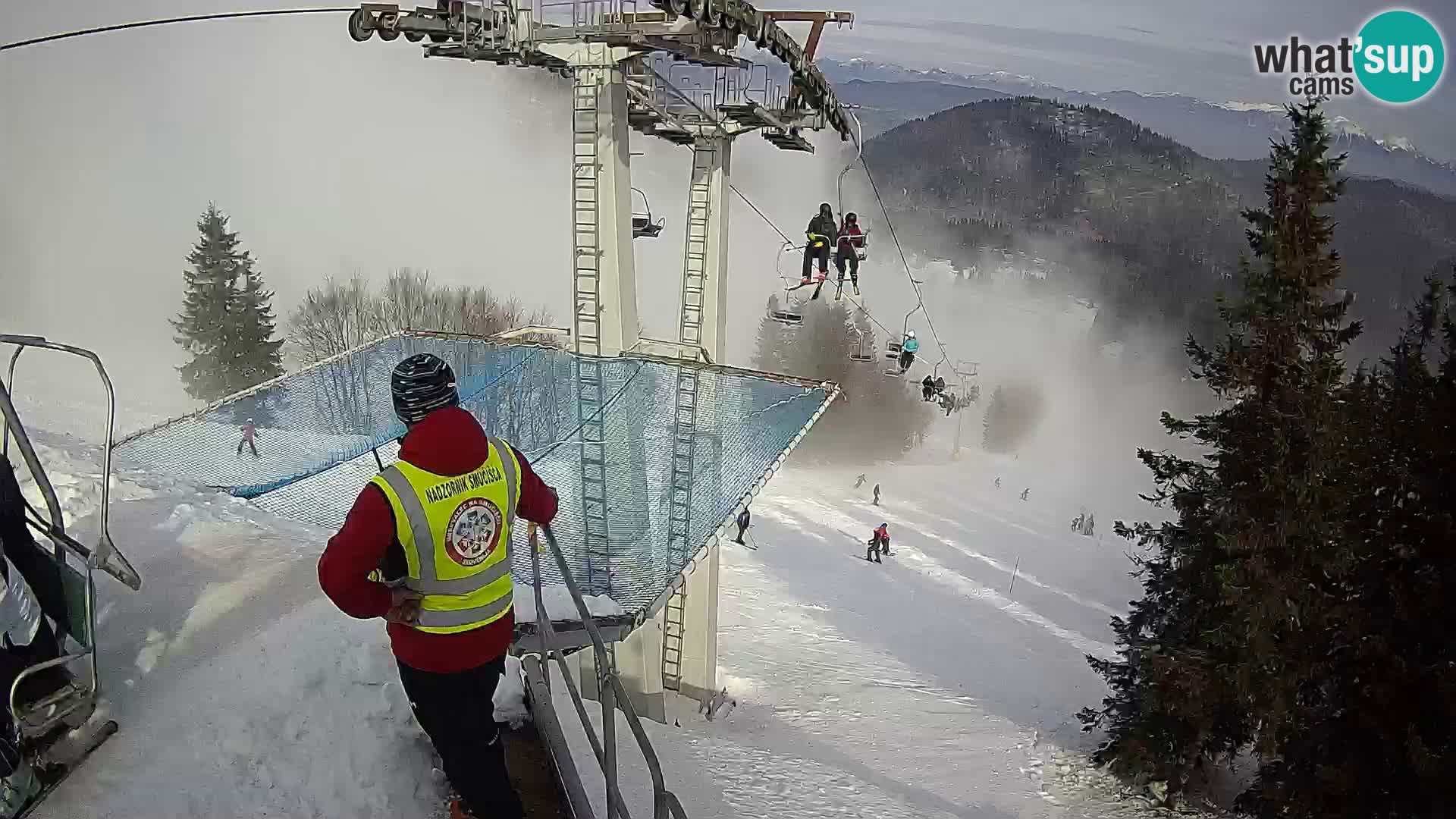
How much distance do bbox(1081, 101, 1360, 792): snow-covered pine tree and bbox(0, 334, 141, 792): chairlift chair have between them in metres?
11.8

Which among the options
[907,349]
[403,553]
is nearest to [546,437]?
[403,553]

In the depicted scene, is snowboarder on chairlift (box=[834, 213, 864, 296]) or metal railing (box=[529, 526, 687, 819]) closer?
metal railing (box=[529, 526, 687, 819])

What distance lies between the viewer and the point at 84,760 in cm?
381

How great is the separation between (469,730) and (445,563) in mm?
823

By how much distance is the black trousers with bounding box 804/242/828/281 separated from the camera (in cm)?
1273

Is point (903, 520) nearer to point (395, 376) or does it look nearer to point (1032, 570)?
point (1032, 570)

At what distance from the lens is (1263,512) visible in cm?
1110

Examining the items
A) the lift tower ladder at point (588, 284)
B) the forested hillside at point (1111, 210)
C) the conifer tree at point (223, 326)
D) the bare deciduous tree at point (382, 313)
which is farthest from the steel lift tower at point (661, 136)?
the forested hillside at point (1111, 210)

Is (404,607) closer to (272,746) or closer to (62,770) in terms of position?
(272,746)

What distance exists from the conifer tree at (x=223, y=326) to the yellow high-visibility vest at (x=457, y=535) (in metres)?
31.8

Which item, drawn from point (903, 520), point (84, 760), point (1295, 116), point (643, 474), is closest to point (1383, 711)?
point (1295, 116)

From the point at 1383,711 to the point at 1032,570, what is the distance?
66.0ft

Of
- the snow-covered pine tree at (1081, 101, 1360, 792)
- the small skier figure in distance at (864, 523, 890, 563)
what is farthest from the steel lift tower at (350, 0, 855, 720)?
the small skier figure in distance at (864, 523, 890, 563)

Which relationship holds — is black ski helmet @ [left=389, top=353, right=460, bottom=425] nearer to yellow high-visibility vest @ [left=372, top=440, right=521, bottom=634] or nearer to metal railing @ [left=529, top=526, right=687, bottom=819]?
yellow high-visibility vest @ [left=372, top=440, right=521, bottom=634]
